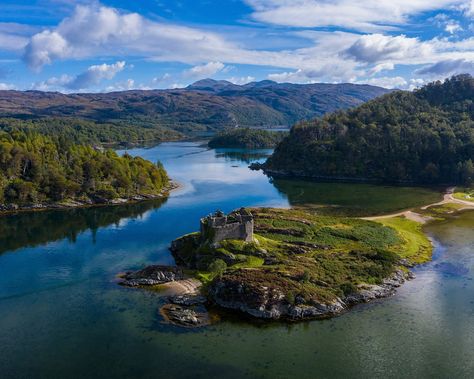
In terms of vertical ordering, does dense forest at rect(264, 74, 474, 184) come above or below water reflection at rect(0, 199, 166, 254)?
above

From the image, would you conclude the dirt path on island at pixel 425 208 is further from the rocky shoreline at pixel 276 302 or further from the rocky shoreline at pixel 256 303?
the rocky shoreline at pixel 276 302

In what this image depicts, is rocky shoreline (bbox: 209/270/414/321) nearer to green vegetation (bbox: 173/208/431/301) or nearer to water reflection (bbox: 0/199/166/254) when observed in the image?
green vegetation (bbox: 173/208/431/301)

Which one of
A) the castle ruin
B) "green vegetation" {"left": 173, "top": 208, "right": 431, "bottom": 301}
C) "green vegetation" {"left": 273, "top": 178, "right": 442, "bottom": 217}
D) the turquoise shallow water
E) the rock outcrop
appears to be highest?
the castle ruin

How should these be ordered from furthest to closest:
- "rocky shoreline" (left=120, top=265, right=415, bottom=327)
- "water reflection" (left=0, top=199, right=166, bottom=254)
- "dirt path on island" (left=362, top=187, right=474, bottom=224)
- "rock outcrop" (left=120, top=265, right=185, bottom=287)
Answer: "dirt path on island" (left=362, top=187, right=474, bottom=224) < "water reflection" (left=0, top=199, right=166, bottom=254) < "rock outcrop" (left=120, top=265, right=185, bottom=287) < "rocky shoreline" (left=120, top=265, right=415, bottom=327)

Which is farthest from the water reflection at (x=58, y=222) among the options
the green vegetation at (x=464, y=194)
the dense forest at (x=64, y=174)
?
the green vegetation at (x=464, y=194)

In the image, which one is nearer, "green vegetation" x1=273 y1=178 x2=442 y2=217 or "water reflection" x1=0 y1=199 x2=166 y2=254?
"water reflection" x1=0 y1=199 x2=166 y2=254

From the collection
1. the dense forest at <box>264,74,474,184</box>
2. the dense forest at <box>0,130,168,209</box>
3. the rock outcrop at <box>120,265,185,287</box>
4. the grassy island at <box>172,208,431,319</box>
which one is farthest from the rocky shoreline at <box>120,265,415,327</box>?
the dense forest at <box>264,74,474,184</box>
